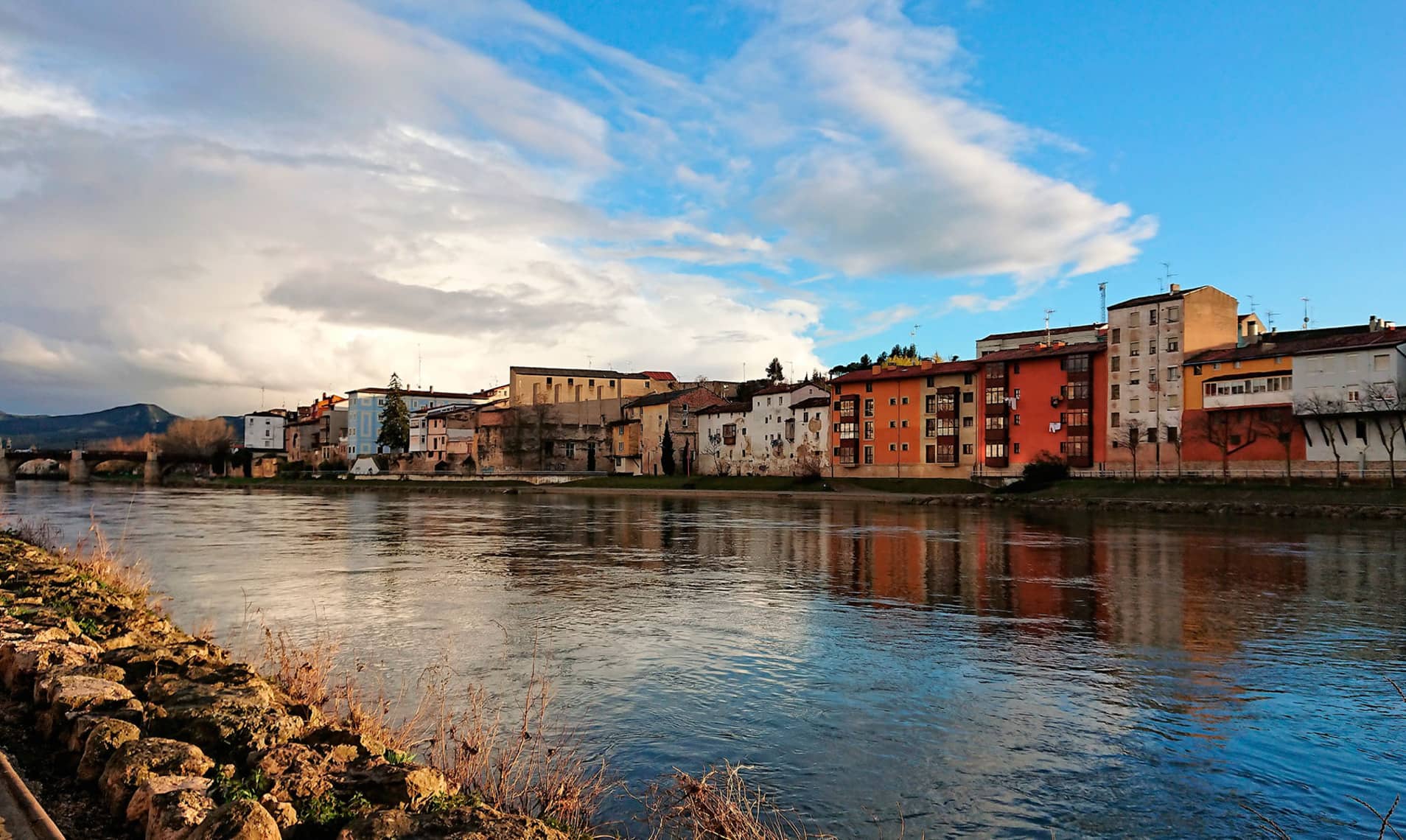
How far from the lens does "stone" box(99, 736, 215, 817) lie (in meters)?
6.45

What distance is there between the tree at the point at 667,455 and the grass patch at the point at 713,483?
641 cm

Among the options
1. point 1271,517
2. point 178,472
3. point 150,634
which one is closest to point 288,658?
point 150,634

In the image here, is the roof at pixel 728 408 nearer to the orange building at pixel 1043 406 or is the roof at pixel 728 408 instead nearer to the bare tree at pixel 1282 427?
the orange building at pixel 1043 406

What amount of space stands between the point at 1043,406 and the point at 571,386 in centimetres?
7059

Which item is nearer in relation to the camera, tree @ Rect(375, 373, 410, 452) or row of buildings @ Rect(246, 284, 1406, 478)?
row of buildings @ Rect(246, 284, 1406, 478)

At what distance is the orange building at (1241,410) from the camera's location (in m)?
63.4

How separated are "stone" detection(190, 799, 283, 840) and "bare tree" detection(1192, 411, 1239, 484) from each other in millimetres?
69890

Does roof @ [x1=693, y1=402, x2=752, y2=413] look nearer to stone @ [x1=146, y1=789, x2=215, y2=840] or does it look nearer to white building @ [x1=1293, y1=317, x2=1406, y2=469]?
white building @ [x1=1293, y1=317, x2=1406, y2=469]

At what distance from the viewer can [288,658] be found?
13328 mm

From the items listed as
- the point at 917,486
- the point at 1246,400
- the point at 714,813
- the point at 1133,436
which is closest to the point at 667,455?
the point at 917,486

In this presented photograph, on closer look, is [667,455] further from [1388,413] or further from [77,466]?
[77,466]

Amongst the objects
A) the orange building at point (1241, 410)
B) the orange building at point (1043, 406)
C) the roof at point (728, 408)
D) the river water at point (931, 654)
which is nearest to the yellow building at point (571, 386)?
the roof at point (728, 408)

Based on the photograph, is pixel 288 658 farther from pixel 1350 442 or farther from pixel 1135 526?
pixel 1350 442

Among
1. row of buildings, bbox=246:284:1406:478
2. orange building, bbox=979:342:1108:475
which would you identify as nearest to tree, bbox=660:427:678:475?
row of buildings, bbox=246:284:1406:478
